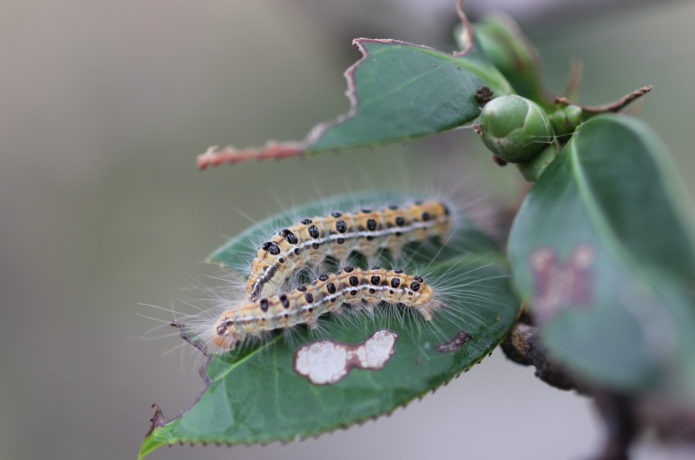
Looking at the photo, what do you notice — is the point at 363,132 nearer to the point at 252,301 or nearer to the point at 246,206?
the point at 252,301

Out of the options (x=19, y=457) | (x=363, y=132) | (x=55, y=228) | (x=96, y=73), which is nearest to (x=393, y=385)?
(x=363, y=132)

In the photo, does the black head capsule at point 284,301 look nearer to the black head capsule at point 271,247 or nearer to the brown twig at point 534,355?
the black head capsule at point 271,247

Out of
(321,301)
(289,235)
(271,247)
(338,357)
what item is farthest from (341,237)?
(338,357)

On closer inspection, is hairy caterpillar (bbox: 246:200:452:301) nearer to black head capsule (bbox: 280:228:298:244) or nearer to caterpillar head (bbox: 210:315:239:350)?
black head capsule (bbox: 280:228:298:244)

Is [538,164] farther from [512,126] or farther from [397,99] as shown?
[397,99]

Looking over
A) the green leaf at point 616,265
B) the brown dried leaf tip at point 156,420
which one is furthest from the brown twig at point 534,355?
the brown dried leaf tip at point 156,420

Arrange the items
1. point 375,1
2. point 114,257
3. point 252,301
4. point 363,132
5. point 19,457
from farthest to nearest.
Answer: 1. point 114,257
2. point 19,457
3. point 375,1
4. point 252,301
5. point 363,132
